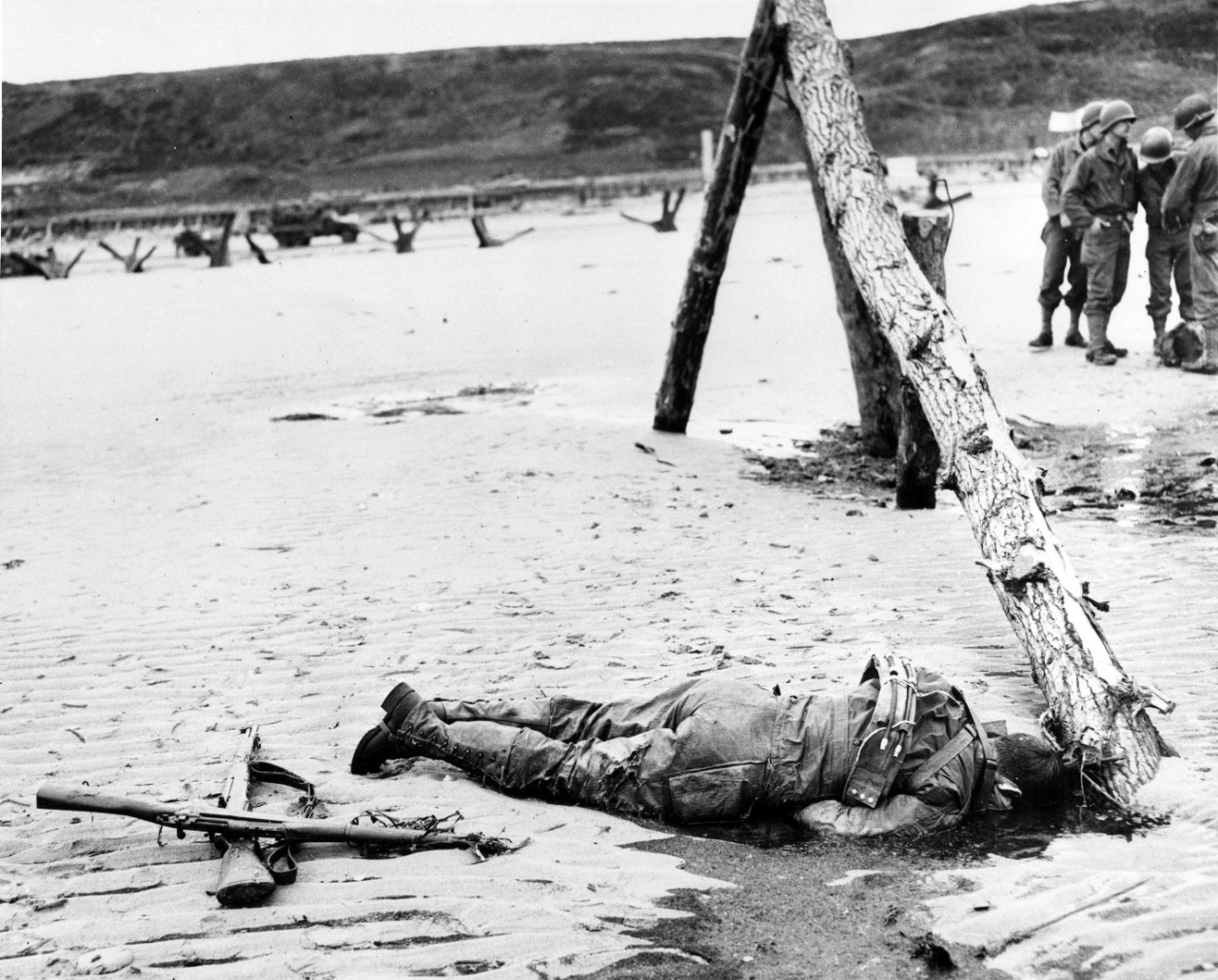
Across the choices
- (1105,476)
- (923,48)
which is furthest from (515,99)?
(1105,476)

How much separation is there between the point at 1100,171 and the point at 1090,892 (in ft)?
28.9

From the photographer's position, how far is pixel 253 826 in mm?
3432

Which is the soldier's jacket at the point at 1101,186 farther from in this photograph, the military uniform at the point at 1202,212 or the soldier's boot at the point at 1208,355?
the soldier's boot at the point at 1208,355

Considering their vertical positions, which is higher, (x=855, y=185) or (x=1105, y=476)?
(x=855, y=185)

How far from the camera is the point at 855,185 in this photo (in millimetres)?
7488

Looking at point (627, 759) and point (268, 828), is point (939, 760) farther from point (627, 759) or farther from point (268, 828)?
point (268, 828)

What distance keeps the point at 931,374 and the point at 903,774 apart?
2.87m

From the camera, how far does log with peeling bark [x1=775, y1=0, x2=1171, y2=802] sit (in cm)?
390

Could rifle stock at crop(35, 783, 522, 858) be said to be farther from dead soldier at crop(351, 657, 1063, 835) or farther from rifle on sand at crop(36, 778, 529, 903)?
dead soldier at crop(351, 657, 1063, 835)

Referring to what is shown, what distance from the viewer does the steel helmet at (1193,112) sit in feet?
32.9

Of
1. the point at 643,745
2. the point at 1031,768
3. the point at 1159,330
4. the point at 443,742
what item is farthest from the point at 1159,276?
the point at 443,742

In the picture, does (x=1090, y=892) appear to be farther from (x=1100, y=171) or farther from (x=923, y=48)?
(x=923, y=48)

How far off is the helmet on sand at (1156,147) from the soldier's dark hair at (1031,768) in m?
8.38

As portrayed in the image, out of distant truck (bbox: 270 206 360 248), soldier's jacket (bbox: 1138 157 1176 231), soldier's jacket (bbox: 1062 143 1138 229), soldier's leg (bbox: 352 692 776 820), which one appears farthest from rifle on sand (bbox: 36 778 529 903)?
distant truck (bbox: 270 206 360 248)
